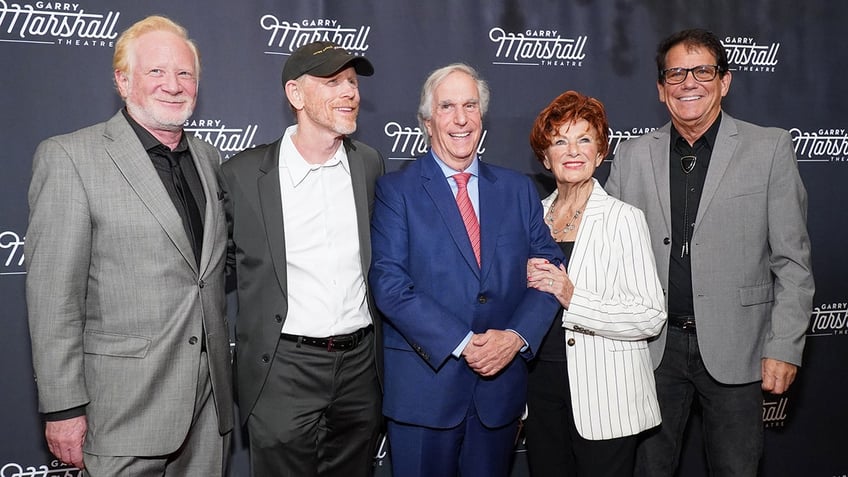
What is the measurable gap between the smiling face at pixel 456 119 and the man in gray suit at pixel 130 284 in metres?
0.87

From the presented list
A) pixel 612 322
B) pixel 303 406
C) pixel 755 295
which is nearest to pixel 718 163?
pixel 755 295

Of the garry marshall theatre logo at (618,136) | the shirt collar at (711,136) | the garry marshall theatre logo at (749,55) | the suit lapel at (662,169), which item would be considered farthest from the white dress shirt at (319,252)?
the garry marshall theatre logo at (749,55)

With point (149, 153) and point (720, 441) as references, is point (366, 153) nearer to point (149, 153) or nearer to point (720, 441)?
point (149, 153)

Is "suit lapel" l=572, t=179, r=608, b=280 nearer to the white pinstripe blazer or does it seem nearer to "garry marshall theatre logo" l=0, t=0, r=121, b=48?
the white pinstripe blazer

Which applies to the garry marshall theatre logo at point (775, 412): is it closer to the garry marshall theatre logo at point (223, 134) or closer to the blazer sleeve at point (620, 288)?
the blazer sleeve at point (620, 288)

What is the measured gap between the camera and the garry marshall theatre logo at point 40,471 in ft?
10.3

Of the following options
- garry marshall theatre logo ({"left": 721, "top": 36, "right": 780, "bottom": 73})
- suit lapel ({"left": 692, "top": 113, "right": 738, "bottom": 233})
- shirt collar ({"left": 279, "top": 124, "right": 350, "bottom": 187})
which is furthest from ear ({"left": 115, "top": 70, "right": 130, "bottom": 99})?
→ garry marshall theatre logo ({"left": 721, "top": 36, "right": 780, "bottom": 73})

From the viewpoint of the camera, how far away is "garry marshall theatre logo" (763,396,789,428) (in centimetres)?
411

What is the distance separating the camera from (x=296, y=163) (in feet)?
8.58

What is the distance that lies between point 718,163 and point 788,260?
476 millimetres

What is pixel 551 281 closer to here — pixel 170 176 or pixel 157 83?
pixel 170 176

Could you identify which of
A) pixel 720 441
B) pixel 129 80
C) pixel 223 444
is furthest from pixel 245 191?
pixel 720 441

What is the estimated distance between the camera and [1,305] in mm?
3080

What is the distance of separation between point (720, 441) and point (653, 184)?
3.57 ft
